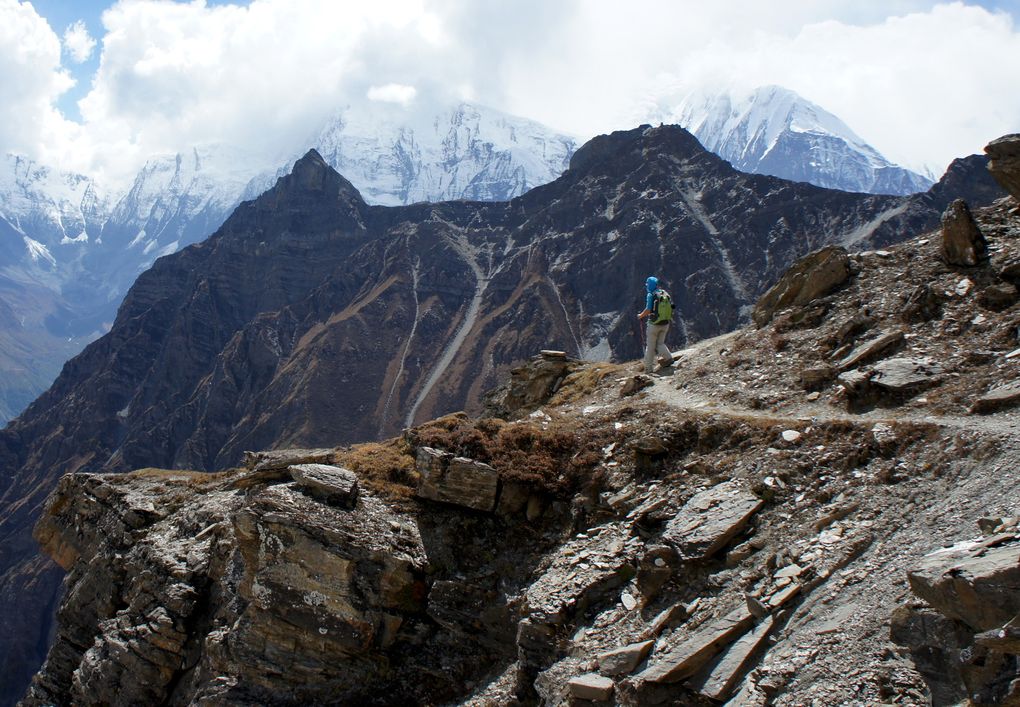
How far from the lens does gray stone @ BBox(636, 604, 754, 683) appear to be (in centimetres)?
1204

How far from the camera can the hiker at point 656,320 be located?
2773 cm

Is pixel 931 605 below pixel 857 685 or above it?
above

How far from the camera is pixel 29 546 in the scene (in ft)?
646

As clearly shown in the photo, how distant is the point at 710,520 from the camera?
50.7 ft

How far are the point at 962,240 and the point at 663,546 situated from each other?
14817 millimetres

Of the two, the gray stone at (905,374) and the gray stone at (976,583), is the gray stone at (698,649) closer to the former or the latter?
the gray stone at (976,583)

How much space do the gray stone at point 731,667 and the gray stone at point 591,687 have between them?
1839 millimetres

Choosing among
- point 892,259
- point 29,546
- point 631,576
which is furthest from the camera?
point 29,546

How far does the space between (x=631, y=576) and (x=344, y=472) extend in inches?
373

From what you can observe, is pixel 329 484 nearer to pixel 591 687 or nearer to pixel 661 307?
pixel 591 687

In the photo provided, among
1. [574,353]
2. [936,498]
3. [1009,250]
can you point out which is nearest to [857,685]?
[936,498]

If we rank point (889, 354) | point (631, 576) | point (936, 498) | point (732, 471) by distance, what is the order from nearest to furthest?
Result: 1. point (936, 498)
2. point (631, 576)
3. point (732, 471)
4. point (889, 354)

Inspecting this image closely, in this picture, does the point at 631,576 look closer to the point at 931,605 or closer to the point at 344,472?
the point at 931,605

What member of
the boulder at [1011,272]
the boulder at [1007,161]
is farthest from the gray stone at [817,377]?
the boulder at [1007,161]
